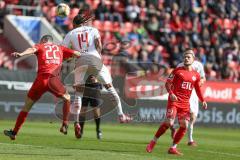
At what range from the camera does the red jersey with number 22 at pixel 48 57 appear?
1577 centimetres

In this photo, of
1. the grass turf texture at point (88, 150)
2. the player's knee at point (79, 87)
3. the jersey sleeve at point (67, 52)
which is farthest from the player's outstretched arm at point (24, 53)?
the player's knee at point (79, 87)

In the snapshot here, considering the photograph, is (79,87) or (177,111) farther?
(79,87)

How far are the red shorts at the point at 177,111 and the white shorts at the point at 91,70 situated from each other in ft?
8.97

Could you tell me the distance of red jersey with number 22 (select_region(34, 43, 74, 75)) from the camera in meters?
15.8

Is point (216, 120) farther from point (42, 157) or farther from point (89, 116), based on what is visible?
point (42, 157)

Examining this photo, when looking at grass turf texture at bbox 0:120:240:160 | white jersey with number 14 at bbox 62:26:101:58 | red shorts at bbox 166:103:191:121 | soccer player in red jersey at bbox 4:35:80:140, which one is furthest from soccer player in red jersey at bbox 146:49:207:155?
white jersey with number 14 at bbox 62:26:101:58

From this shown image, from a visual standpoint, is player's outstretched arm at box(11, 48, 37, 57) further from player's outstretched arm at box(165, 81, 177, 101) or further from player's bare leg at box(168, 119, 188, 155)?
player's bare leg at box(168, 119, 188, 155)

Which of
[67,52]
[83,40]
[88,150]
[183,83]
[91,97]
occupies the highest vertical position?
[83,40]

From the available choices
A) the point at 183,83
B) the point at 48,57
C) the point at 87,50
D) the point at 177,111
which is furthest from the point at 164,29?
the point at 177,111

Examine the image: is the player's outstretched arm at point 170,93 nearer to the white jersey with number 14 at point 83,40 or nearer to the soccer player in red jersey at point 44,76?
the soccer player in red jersey at point 44,76

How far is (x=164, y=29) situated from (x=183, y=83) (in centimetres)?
2014

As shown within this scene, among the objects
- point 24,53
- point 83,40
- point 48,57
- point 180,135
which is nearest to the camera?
point 24,53

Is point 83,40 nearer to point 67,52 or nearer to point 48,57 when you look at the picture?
point 67,52

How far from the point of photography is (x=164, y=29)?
3569 centimetres
